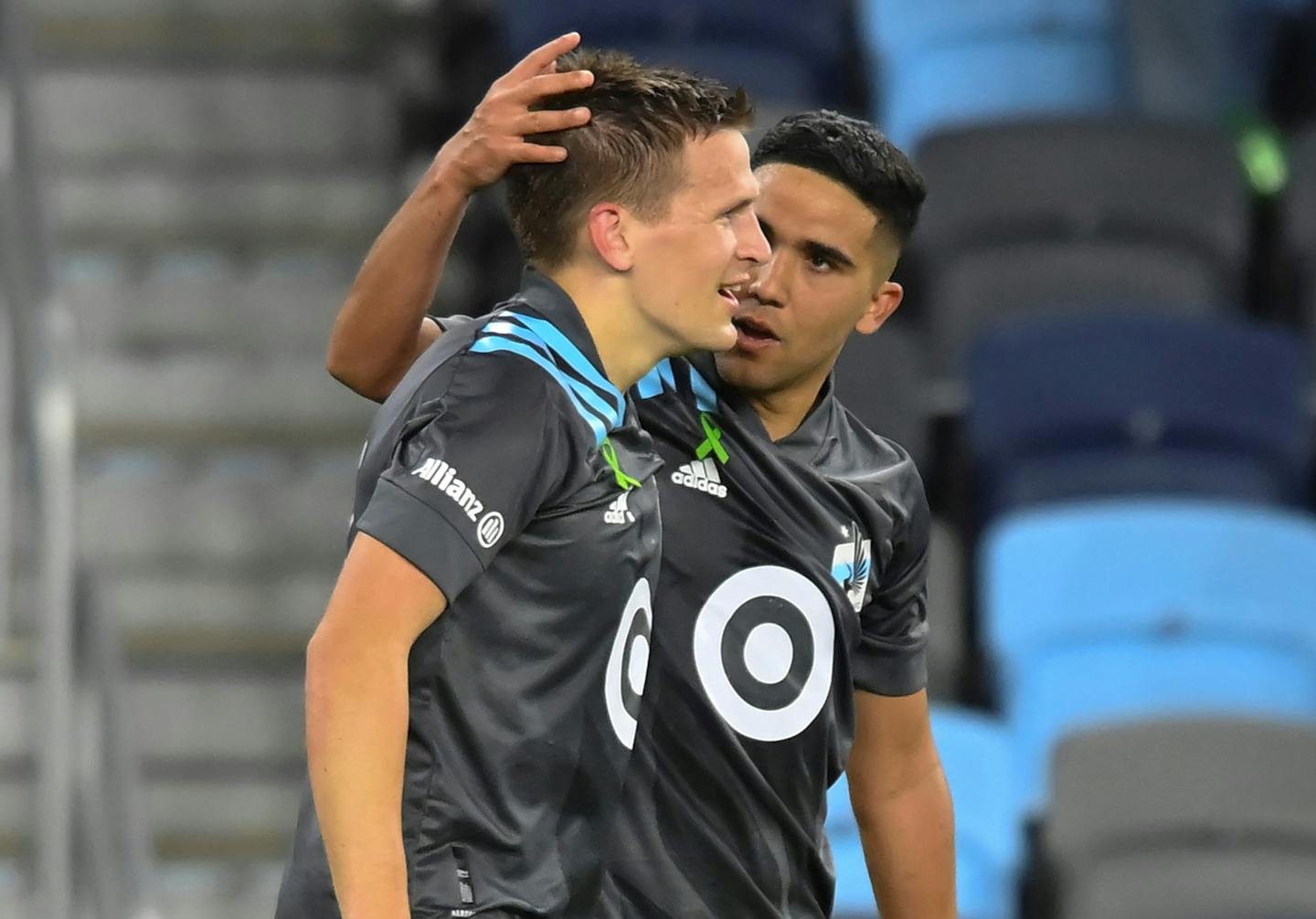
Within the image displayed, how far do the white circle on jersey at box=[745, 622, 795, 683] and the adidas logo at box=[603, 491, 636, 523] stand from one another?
33cm

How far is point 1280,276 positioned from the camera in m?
5.18

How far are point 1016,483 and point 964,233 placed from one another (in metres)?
0.69

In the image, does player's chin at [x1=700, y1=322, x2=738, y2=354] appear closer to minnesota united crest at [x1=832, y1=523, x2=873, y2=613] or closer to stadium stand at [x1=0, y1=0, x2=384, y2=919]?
minnesota united crest at [x1=832, y1=523, x2=873, y2=613]

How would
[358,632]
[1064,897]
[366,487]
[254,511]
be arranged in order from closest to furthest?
1. [358,632]
2. [366,487]
3. [1064,897]
4. [254,511]

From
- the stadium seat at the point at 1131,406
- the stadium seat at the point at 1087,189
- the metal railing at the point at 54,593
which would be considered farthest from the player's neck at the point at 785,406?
the stadium seat at the point at 1087,189

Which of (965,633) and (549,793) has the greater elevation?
(965,633)

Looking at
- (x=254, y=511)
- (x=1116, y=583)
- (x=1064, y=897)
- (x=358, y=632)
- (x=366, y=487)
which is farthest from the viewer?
(x=254, y=511)

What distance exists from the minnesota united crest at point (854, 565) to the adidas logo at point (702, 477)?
0.12 meters

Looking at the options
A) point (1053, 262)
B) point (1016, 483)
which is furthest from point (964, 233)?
point (1016, 483)

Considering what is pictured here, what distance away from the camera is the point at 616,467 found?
75.9 inches

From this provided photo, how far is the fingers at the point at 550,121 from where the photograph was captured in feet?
6.16

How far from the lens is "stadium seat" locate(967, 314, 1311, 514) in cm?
441

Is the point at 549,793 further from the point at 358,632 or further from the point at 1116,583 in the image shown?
the point at 1116,583

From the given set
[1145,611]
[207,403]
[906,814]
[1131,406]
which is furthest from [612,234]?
[207,403]
